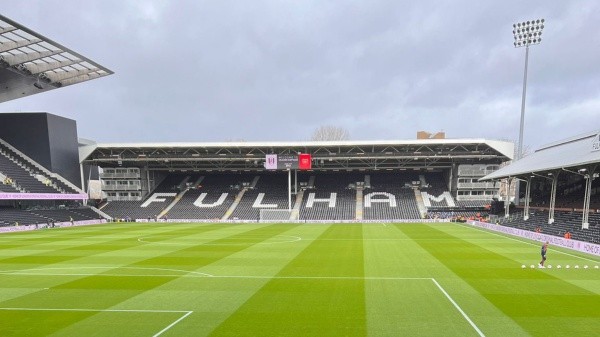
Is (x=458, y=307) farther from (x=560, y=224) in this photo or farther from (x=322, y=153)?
(x=322, y=153)

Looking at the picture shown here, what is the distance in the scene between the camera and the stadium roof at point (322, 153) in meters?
54.6

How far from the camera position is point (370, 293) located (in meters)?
14.0

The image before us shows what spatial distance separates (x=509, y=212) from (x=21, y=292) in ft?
167

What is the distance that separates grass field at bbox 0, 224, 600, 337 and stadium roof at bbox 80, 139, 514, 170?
104 feet

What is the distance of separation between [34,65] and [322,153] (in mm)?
40241

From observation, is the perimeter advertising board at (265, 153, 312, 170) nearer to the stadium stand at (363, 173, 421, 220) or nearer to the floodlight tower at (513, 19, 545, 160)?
the stadium stand at (363, 173, 421, 220)

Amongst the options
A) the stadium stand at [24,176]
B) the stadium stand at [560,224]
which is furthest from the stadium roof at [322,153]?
the stadium stand at [560,224]

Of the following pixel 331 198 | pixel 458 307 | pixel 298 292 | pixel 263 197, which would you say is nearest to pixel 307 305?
pixel 298 292

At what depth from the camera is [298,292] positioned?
14.3 m

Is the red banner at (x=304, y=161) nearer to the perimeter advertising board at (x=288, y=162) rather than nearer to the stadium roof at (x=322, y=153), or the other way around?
the perimeter advertising board at (x=288, y=162)

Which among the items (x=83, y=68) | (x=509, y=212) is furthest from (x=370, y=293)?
(x=83, y=68)

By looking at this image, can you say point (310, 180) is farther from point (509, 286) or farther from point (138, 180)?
point (509, 286)

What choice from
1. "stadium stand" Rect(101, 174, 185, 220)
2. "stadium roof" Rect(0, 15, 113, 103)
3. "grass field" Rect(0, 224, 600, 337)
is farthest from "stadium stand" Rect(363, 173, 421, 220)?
"stadium roof" Rect(0, 15, 113, 103)

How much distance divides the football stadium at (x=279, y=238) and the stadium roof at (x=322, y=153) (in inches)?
13.3
